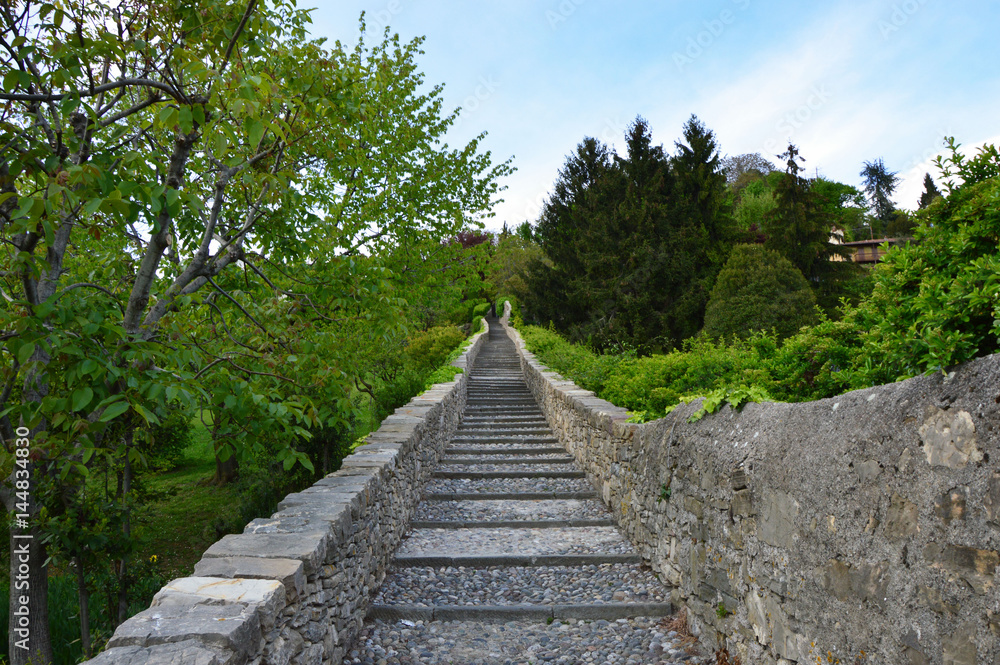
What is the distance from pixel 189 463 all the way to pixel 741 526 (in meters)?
15.2

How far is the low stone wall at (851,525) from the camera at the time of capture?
1663 mm

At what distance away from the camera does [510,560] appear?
4820mm

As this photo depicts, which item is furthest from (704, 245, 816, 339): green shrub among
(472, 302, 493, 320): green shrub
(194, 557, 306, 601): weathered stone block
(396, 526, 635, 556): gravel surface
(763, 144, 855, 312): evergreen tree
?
(472, 302, 493, 320): green shrub

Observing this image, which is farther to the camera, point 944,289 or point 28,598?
point 28,598

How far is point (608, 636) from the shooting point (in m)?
3.72

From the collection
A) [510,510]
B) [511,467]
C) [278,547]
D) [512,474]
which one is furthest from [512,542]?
[278,547]

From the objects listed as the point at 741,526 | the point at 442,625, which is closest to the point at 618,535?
the point at 442,625

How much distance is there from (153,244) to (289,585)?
7.83ft

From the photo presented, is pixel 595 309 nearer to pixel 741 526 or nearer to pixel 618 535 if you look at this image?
pixel 618 535

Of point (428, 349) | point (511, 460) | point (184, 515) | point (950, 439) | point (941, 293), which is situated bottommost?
point (184, 515)

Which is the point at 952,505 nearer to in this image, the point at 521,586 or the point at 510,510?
the point at 521,586

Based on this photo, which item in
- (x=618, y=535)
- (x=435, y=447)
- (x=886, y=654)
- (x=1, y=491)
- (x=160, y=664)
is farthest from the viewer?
(x=435, y=447)

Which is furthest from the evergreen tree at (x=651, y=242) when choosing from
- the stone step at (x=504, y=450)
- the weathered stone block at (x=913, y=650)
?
the weathered stone block at (x=913, y=650)

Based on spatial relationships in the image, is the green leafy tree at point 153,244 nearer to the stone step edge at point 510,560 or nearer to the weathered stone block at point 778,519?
the stone step edge at point 510,560
